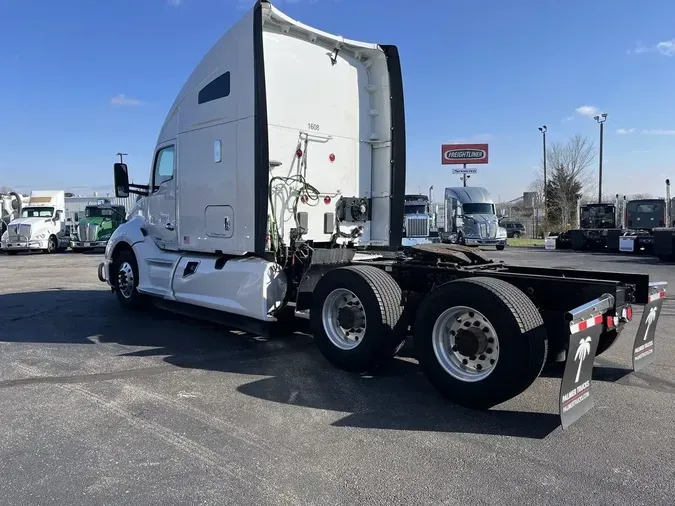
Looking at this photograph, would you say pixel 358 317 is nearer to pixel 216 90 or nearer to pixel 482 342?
pixel 482 342

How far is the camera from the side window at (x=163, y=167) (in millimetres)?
8141

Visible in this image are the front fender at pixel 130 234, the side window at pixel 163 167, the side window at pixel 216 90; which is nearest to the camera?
the side window at pixel 216 90

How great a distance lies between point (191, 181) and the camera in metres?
7.59

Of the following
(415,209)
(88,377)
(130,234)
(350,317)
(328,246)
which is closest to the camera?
(88,377)

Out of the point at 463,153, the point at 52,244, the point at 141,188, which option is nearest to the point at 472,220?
the point at 52,244

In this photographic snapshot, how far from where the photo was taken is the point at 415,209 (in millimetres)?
26656

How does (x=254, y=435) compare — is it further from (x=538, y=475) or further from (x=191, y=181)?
(x=191, y=181)

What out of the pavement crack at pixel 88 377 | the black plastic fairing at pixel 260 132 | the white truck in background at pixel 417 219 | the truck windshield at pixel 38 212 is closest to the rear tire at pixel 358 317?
the black plastic fairing at pixel 260 132

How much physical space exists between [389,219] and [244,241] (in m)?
2.28

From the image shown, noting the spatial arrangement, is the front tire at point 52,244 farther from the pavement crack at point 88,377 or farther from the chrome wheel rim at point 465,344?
the chrome wheel rim at point 465,344

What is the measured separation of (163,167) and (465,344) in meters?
5.87

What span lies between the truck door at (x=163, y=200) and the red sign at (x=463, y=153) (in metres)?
46.5

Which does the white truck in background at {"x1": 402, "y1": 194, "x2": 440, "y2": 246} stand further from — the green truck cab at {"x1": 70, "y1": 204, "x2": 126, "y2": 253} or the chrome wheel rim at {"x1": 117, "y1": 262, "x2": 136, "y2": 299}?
the green truck cab at {"x1": 70, "y1": 204, "x2": 126, "y2": 253}

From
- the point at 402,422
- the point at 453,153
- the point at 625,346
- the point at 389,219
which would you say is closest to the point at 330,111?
the point at 389,219
